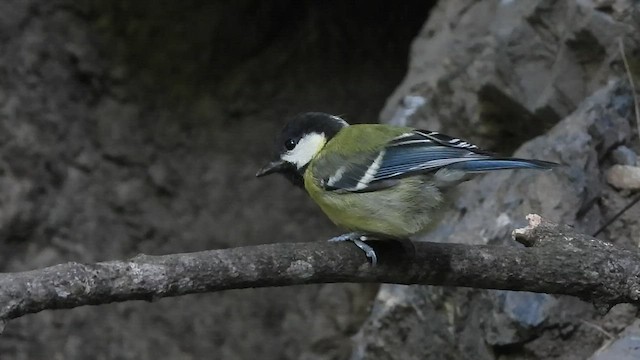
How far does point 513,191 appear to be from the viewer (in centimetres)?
243

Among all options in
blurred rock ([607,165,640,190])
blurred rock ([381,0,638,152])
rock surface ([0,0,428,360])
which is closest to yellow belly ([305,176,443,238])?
blurred rock ([607,165,640,190])

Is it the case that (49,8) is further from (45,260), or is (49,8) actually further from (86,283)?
(86,283)

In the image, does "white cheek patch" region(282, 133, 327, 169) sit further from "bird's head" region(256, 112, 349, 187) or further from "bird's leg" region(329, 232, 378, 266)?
"bird's leg" region(329, 232, 378, 266)

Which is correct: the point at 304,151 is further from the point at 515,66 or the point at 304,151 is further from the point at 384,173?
the point at 515,66

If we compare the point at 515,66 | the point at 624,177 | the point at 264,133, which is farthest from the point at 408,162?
the point at 264,133

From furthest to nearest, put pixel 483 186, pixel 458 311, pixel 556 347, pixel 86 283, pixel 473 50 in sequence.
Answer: pixel 473 50 < pixel 483 186 < pixel 458 311 < pixel 556 347 < pixel 86 283

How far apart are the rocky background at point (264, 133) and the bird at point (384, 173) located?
1.86ft

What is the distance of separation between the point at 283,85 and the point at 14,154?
1167 mm

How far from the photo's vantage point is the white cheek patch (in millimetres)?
2068

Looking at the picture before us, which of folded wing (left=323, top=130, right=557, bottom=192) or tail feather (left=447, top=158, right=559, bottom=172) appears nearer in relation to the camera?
tail feather (left=447, top=158, right=559, bottom=172)

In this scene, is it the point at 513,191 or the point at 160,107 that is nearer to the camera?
the point at 513,191

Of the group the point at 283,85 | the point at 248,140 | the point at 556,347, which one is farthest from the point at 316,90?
the point at 556,347

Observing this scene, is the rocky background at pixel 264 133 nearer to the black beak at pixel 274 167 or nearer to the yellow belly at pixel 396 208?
the yellow belly at pixel 396 208

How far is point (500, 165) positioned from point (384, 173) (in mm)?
284
